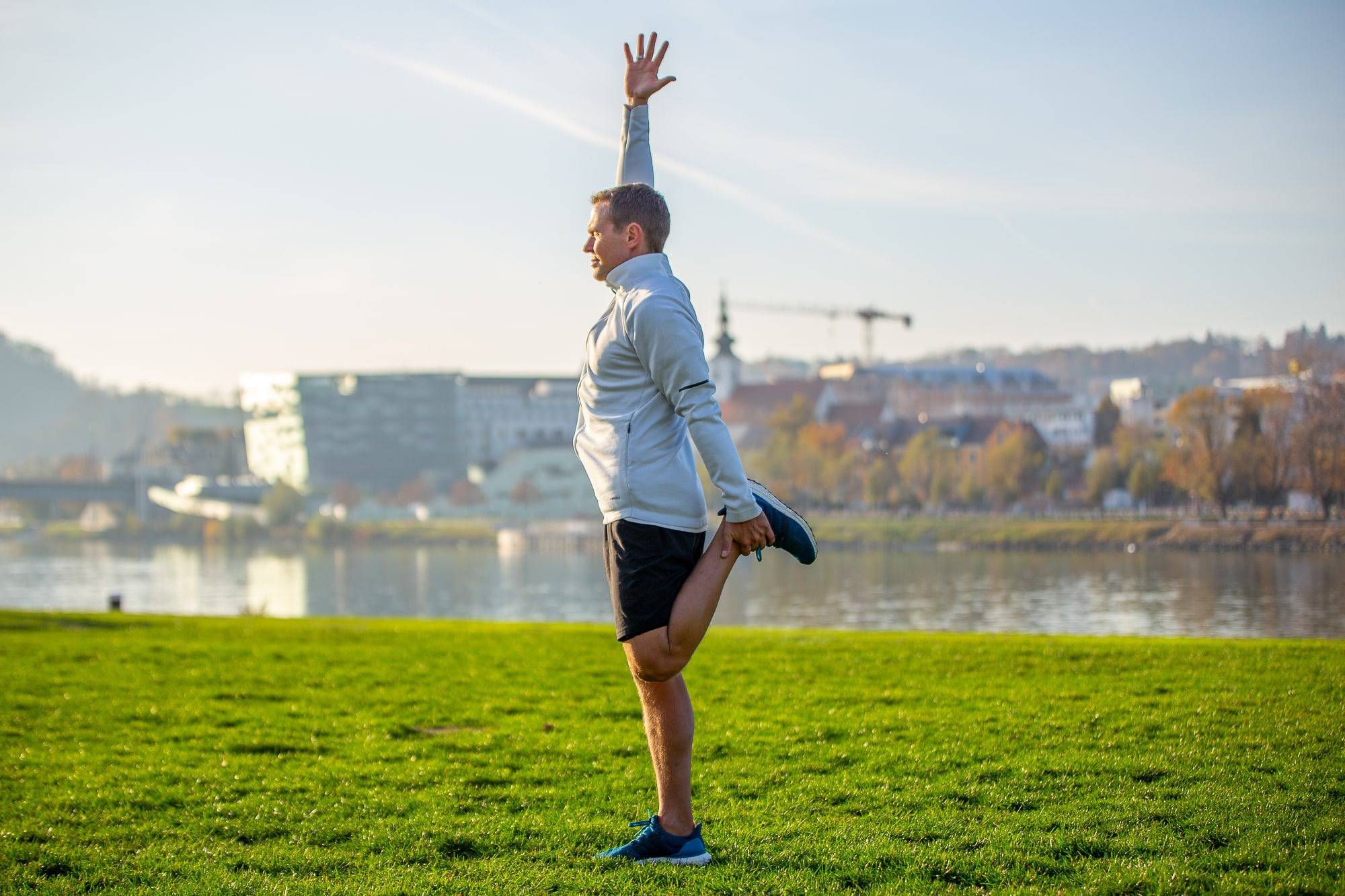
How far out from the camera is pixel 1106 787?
5016 mm

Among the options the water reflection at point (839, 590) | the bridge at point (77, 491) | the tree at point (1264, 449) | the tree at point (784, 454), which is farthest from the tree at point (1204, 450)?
the bridge at point (77, 491)

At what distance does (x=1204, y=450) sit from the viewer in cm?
6812

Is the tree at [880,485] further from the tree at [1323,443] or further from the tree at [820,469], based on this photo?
the tree at [1323,443]

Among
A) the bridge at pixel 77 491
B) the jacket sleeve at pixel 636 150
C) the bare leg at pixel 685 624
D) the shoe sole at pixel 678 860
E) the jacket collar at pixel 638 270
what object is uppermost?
the jacket sleeve at pixel 636 150

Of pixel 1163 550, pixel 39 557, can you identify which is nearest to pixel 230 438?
pixel 39 557

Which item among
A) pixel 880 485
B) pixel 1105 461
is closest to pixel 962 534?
pixel 1105 461

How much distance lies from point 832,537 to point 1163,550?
1952cm

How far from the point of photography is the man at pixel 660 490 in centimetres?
421

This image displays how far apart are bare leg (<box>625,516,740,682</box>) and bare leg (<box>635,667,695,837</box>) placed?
0.09 m

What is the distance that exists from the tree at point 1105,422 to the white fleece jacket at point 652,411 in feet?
311

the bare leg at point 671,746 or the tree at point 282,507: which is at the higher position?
the bare leg at point 671,746

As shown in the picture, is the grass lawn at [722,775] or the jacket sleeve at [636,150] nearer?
the grass lawn at [722,775]

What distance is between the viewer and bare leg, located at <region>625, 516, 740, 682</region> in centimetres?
429

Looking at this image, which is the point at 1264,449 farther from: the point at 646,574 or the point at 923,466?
the point at 646,574
